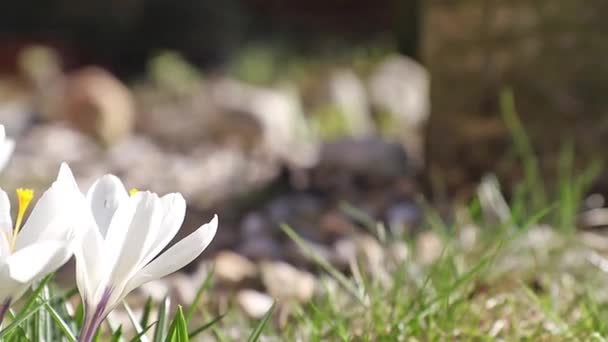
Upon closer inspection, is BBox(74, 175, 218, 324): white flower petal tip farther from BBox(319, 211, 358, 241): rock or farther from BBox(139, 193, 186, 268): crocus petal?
BBox(319, 211, 358, 241): rock

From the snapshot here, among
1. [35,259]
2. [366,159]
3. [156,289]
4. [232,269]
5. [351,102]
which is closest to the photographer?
[35,259]

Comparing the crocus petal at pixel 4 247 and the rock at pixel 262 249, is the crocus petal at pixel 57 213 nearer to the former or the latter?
the crocus petal at pixel 4 247

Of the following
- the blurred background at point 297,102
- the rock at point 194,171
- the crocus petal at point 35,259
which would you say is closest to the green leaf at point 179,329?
the crocus petal at point 35,259

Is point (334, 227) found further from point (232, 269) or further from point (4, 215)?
point (4, 215)

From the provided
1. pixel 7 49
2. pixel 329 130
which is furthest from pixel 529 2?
pixel 7 49

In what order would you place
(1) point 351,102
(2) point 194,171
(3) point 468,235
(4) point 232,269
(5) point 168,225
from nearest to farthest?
1. (5) point 168,225
2. (4) point 232,269
3. (3) point 468,235
4. (2) point 194,171
5. (1) point 351,102

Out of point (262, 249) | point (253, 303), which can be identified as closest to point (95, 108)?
point (262, 249)
